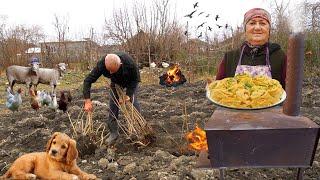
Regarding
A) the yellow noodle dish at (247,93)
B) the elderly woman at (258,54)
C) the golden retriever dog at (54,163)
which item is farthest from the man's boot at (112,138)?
the yellow noodle dish at (247,93)

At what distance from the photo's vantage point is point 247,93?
2449 millimetres

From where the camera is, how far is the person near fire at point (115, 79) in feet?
17.3

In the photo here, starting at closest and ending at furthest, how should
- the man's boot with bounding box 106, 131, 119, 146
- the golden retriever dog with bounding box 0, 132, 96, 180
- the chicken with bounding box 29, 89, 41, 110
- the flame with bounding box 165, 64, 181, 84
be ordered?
1. the golden retriever dog with bounding box 0, 132, 96, 180
2. the man's boot with bounding box 106, 131, 119, 146
3. the chicken with bounding box 29, 89, 41, 110
4. the flame with bounding box 165, 64, 181, 84

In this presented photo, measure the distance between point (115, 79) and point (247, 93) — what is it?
→ 3.18m

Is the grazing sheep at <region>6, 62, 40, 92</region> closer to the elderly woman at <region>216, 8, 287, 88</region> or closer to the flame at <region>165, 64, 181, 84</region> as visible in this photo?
the flame at <region>165, 64, 181, 84</region>

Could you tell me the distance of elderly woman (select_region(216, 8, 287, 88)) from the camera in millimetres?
3094

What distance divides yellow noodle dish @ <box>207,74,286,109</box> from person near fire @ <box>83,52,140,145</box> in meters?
2.73

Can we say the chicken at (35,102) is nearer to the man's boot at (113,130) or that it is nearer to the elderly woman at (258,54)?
the man's boot at (113,130)

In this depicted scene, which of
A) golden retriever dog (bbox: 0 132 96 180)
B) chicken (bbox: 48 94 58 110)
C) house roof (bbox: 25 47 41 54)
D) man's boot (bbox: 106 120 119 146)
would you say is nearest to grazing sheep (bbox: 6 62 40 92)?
chicken (bbox: 48 94 58 110)

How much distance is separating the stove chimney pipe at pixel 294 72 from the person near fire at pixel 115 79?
9.68 feet

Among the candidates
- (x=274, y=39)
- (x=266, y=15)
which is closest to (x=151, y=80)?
(x=274, y=39)

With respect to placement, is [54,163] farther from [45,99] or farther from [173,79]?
[173,79]

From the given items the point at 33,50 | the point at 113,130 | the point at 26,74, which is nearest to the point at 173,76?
the point at 26,74

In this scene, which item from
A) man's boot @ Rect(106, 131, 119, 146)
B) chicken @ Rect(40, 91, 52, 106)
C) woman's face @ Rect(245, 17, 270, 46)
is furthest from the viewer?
chicken @ Rect(40, 91, 52, 106)
